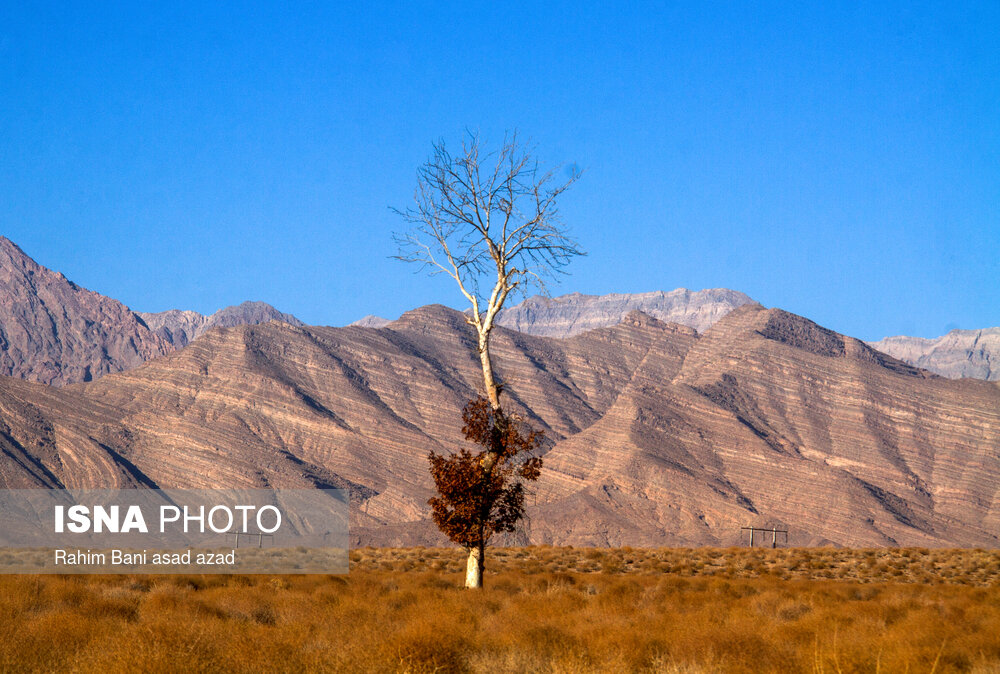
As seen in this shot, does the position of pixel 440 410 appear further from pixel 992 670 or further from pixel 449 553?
pixel 992 670

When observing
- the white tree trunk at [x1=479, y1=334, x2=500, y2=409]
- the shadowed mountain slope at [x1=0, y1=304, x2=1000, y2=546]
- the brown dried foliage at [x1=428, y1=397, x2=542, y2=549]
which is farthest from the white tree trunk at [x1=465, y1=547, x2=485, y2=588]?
the shadowed mountain slope at [x1=0, y1=304, x2=1000, y2=546]

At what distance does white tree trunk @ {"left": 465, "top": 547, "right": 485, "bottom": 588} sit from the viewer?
2333 cm

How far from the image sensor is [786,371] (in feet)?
507

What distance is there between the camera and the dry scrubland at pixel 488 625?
1330 centimetres

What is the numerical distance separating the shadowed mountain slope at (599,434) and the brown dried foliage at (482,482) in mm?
73188

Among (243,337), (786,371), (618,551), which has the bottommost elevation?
(618,551)

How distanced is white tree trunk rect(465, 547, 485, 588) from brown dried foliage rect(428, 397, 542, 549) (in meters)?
0.36

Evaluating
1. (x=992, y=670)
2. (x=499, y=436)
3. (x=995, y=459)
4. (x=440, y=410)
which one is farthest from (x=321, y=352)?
(x=992, y=670)

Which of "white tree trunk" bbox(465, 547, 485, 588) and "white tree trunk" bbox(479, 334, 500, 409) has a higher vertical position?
"white tree trunk" bbox(479, 334, 500, 409)

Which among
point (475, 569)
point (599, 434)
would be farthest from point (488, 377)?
point (599, 434)

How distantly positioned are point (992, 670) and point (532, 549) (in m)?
31.6

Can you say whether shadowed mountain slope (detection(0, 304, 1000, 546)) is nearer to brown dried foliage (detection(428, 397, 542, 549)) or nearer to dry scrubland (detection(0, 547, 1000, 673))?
dry scrubland (detection(0, 547, 1000, 673))

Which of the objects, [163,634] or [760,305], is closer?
[163,634]

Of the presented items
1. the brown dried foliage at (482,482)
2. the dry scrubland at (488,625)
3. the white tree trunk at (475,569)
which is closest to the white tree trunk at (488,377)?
the brown dried foliage at (482,482)
